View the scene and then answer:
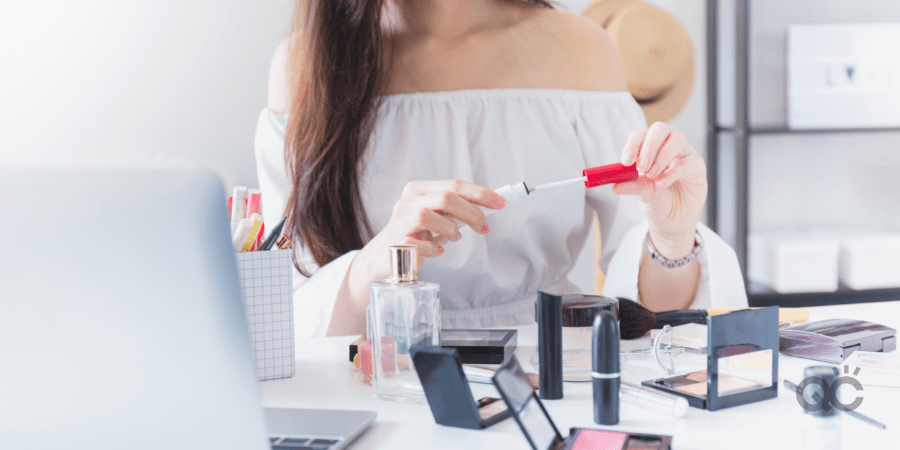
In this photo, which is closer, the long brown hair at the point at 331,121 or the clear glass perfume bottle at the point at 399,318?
the clear glass perfume bottle at the point at 399,318

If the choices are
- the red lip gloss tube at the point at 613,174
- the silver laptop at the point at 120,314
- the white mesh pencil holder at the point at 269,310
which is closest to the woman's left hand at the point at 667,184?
the red lip gloss tube at the point at 613,174

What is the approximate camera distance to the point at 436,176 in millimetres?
988

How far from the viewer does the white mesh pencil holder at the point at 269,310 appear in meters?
0.56

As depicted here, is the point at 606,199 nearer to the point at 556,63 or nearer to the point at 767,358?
the point at 556,63

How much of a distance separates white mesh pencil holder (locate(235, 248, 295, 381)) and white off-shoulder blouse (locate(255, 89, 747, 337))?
0.35 metres

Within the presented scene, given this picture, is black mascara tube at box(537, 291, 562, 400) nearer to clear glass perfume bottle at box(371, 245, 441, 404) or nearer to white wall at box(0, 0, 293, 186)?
clear glass perfume bottle at box(371, 245, 441, 404)

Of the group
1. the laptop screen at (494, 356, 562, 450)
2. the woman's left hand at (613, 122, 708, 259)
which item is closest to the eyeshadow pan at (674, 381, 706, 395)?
the laptop screen at (494, 356, 562, 450)

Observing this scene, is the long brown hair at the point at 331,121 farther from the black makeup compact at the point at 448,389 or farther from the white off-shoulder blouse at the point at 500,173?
the black makeup compact at the point at 448,389

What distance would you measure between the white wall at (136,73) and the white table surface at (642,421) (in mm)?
1160

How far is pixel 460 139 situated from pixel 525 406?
63 centimetres

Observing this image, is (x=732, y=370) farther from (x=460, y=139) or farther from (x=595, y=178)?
(x=460, y=139)

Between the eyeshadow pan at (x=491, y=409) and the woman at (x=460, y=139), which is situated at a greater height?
the woman at (x=460, y=139)

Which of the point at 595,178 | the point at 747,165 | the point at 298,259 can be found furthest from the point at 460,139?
the point at 747,165

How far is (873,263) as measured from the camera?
172 centimetres
